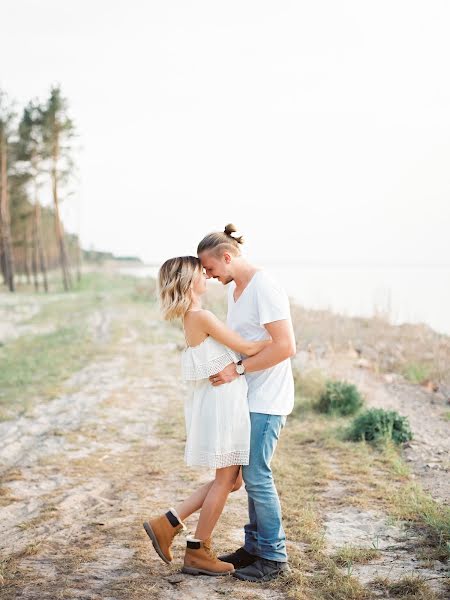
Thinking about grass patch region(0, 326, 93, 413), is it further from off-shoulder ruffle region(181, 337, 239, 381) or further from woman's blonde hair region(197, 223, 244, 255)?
woman's blonde hair region(197, 223, 244, 255)

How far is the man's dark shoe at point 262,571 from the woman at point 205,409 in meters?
0.10

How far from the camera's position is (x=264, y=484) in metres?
3.73

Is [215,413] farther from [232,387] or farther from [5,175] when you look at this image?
[5,175]

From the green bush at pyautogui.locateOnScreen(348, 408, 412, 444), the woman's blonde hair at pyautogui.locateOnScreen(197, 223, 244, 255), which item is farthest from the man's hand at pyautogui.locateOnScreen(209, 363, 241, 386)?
Answer: the green bush at pyautogui.locateOnScreen(348, 408, 412, 444)

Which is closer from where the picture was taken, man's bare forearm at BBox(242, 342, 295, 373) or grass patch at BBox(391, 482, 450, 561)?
man's bare forearm at BBox(242, 342, 295, 373)

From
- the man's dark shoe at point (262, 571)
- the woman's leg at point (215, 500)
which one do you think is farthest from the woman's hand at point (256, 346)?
the man's dark shoe at point (262, 571)

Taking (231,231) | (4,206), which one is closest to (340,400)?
(231,231)

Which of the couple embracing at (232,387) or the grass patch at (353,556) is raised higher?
the couple embracing at (232,387)

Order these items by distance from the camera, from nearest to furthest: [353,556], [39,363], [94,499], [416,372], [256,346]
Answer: [256,346], [353,556], [94,499], [416,372], [39,363]

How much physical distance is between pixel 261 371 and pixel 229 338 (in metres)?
0.31

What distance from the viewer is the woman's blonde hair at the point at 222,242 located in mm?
3691

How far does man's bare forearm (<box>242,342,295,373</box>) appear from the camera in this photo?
3.54 m

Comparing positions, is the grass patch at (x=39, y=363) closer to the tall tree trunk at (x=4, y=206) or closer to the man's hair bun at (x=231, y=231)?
the man's hair bun at (x=231, y=231)

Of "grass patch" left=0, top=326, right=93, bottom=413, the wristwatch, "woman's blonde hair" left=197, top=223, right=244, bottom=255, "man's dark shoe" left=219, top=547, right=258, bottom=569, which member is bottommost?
"grass patch" left=0, top=326, right=93, bottom=413
